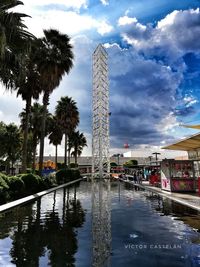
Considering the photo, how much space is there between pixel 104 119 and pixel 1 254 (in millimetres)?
61714

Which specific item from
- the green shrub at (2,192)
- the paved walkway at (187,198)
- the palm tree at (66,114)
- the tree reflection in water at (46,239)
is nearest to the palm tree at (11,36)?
the green shrub at (2,192)

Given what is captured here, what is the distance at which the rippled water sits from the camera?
623cm

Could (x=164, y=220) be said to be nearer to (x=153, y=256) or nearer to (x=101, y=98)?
(x=153, y=256)

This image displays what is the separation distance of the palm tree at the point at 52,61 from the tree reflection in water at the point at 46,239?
Answer: 1919 centimetres

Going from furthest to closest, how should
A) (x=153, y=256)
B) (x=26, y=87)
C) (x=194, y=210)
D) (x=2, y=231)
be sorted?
1. (x=26, y=87)
2. (x=194, y=210)
3. (x=2, y=231)
4. (x=153, y=256)

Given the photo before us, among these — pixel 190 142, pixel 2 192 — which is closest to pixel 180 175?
pixel 190 142

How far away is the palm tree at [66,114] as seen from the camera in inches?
2002

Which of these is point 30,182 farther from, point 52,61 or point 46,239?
point 46,239

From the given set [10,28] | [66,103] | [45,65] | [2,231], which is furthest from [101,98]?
[2,231]

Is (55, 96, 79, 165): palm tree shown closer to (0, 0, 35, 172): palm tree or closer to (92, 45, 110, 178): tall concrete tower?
(92, 45, 110, 178): tall concrete tower

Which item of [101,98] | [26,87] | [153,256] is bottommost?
[153,256]

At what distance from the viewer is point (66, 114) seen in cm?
5088

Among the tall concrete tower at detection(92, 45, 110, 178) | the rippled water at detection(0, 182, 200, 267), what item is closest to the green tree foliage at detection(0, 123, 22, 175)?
the tall concrete tower at detection(92, 45, 110, 178)

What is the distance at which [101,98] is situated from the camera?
6819cm
